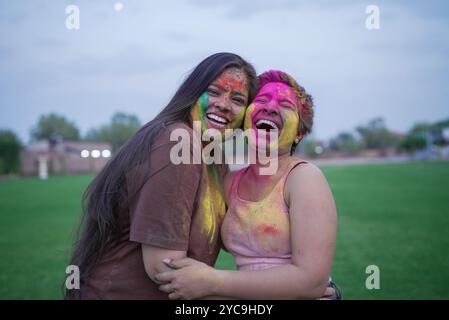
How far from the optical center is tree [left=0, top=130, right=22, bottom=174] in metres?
44.9

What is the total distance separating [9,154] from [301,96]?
160 feet

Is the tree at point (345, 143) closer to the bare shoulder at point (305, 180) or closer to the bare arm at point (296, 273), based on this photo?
the bare shoulder at point (305, 180)

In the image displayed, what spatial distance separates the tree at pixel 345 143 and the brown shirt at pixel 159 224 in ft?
323

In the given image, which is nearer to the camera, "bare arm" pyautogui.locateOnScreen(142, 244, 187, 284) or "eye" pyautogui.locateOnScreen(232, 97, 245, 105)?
"bare arm" pyautogui.locateOnScreen(142, 244, 187, 284)

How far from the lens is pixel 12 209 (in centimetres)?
1720

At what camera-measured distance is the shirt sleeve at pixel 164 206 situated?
2135 mm

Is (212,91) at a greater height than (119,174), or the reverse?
(212,91)

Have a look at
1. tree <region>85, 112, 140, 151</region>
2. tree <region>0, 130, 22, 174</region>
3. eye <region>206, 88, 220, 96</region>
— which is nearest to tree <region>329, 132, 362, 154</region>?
tree <region>85, 112, 140, 151</region>

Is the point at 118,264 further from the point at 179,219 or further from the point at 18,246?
the point at 18,246

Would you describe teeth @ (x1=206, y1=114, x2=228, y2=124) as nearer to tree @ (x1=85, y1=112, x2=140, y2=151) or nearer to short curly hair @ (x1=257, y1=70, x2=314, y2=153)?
short curly hair @ (x1=257, y1=70, x2=314, y2=153)

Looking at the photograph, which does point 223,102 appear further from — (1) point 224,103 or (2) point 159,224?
(2) point 159,224

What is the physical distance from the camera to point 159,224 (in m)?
2.13

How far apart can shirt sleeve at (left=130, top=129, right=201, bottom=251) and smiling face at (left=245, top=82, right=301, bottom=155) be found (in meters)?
0.57

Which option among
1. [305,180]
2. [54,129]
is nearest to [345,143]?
[54,129]
